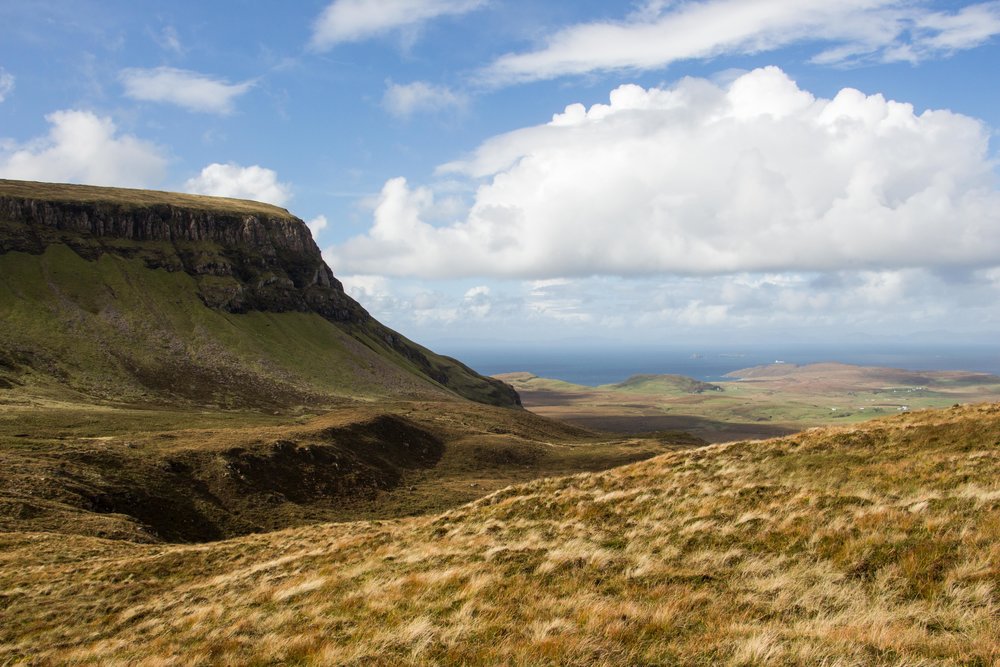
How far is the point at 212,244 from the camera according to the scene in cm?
16412

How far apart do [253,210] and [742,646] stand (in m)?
196

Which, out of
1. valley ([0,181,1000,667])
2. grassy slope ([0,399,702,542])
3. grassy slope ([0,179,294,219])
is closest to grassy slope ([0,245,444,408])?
grassy slope ([0,179,294,219])

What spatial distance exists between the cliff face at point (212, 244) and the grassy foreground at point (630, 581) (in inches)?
5678

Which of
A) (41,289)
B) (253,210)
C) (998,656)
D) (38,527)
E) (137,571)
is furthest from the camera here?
(253,210)

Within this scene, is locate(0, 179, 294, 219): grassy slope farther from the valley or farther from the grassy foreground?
the grassy foreground

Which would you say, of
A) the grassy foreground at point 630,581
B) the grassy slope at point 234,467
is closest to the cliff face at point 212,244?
the grassy slope at point 234,467

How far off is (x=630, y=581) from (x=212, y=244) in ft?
576

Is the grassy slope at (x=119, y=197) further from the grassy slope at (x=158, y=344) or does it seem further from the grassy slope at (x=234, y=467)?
the grassy slope at (x=234, y=467)

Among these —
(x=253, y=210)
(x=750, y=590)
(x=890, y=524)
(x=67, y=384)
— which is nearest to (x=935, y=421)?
(x=890, y=524)

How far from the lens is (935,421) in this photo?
969 inches

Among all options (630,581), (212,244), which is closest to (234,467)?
(630,581)

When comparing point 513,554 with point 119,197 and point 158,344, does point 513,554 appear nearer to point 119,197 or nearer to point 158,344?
point 158,344

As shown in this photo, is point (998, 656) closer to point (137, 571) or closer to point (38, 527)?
point (137, 571)

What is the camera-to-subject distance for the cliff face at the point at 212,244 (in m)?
145
